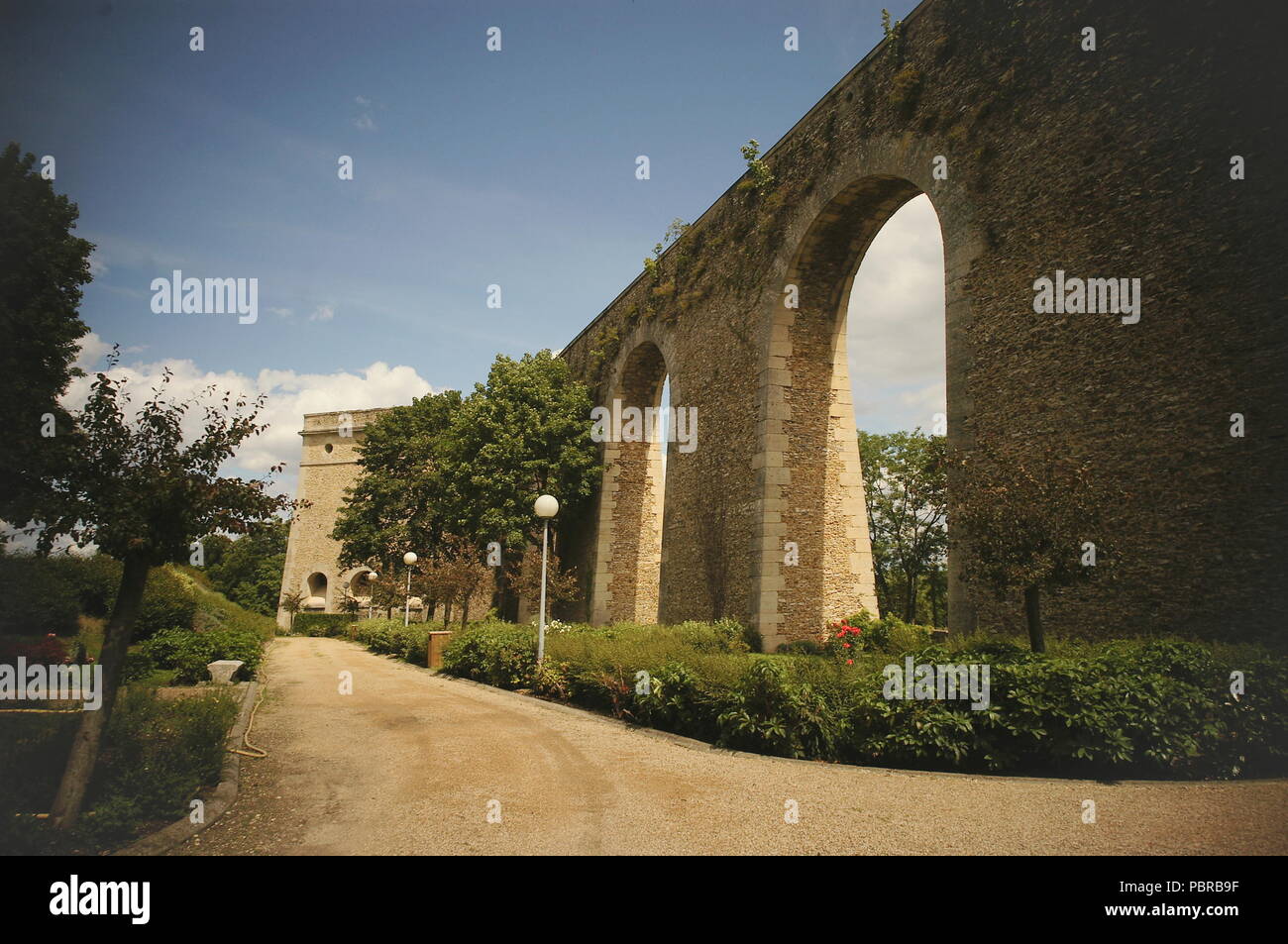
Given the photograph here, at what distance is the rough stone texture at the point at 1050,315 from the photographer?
7.06 m

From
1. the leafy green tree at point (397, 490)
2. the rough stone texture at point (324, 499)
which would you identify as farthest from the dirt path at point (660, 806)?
the rough stone texture at point (324, 499)

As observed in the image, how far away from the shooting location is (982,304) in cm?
1001

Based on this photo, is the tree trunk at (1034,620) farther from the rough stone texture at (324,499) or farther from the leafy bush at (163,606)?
the rough stone texture at (324,499)

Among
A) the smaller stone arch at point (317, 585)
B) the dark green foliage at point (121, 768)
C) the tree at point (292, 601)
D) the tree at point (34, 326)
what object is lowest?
the tree at point (292, 601)

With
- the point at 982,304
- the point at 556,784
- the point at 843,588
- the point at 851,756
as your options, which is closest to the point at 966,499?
the point at 851,756

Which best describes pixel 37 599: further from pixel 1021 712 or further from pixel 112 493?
pixel 1021 712

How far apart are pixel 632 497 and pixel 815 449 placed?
9.28 meters

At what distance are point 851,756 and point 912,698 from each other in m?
0.84

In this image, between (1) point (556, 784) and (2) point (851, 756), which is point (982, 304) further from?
(1) point (556, 784)

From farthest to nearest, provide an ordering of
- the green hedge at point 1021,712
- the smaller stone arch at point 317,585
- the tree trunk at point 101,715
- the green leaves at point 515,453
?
the smaller stone arch at point 317,585 → the green leaves at point 515,453 → the green hedge at point 1021,712 → the tree trunk at point 101,715

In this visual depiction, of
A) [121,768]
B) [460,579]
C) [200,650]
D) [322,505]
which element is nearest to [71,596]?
[200,650]

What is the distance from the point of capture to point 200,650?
12430 mm

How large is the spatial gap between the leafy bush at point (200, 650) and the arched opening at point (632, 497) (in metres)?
10.9

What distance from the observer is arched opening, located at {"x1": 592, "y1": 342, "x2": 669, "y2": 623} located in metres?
22.1
